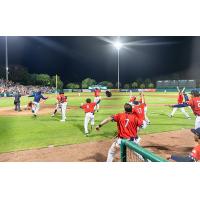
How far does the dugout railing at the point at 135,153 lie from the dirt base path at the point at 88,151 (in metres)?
2.33

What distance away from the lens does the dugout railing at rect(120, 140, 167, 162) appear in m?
3.46

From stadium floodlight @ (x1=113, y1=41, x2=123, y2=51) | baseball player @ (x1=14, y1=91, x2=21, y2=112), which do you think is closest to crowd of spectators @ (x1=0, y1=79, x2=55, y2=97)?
baseball player @ (x1=14, y1=91, x2=21, y2=112)

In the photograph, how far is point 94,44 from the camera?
10.5 m

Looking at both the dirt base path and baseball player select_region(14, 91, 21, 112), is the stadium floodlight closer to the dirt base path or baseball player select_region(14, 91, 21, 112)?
the dirt base path

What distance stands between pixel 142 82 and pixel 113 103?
534 cm

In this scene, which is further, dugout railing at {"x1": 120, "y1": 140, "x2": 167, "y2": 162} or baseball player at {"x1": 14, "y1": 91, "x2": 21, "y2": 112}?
baseball player at {"x1": 14, "y1": 91, "x2": 21, "y2": 112}

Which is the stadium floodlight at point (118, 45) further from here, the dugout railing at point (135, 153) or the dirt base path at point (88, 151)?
the dugout railing at point (135, 153)

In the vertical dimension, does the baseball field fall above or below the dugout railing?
below

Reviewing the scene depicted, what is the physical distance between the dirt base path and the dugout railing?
233 centimetres

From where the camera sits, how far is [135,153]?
4125 millimetres

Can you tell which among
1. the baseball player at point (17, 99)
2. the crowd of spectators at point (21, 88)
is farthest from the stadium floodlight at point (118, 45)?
the baseball player at point (17, 99)

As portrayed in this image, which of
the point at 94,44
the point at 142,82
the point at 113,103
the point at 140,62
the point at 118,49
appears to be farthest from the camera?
the point at 113,103
